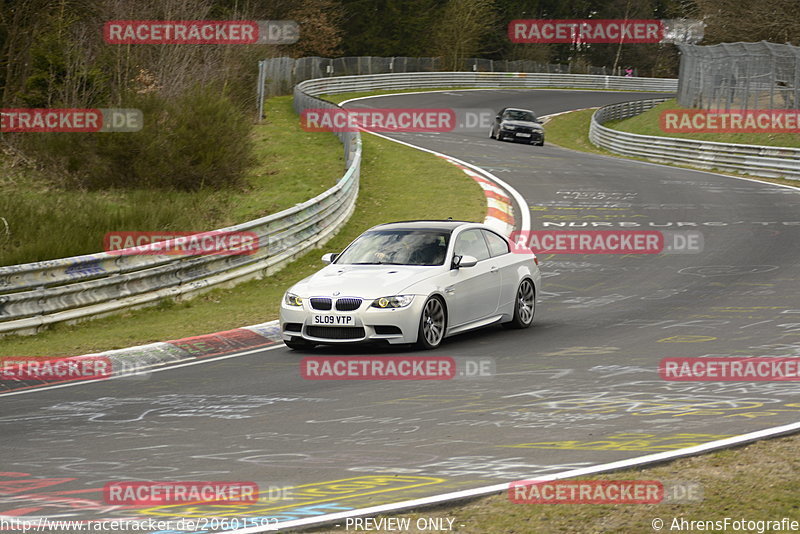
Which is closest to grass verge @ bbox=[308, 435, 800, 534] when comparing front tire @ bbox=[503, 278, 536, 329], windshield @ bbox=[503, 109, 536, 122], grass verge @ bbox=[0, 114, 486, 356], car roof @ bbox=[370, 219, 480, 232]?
front tire @ bbox=[503, 278, 536, 329]

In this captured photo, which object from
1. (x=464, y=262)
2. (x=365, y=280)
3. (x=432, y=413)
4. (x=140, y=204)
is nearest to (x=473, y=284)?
(x=464, y=262)

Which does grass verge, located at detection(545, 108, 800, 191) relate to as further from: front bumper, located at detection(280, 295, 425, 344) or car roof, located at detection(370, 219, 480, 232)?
front bumper, located at detection(280, 295, 425, 344)

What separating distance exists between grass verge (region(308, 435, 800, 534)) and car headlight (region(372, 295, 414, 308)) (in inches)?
212

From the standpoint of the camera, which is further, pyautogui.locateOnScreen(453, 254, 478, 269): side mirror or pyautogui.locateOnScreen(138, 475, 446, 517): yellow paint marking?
pyautogui.locateOnScreen(453, 254, 478, 269): side mirror

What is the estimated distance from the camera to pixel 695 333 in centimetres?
1261

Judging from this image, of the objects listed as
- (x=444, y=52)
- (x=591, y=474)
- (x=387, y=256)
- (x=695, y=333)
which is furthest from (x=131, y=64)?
(x=444, y=52)

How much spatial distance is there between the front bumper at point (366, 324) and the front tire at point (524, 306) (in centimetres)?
207

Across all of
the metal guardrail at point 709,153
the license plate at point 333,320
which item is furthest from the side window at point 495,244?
the metal guardrail at point 709,153

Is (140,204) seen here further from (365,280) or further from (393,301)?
(393,301)

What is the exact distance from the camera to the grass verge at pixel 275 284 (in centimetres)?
1350

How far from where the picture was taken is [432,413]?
888 cm

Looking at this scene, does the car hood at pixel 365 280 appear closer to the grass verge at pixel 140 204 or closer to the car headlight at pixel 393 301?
the car headlight at pixel 393 301

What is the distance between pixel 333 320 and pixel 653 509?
6.49 metres

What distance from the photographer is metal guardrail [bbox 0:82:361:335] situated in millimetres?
13922
